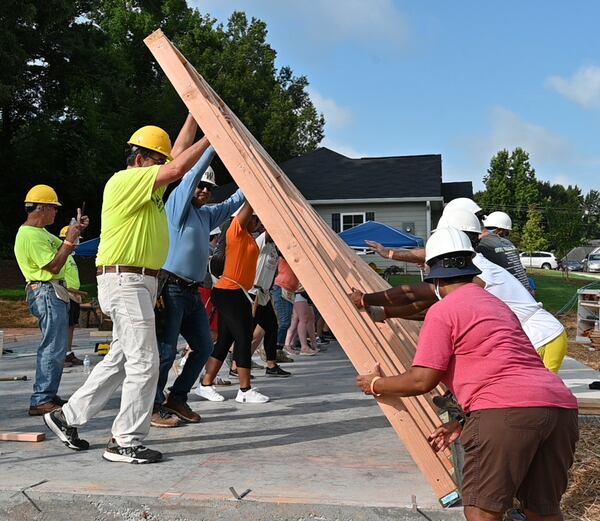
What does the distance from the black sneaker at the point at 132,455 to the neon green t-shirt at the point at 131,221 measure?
1.19m

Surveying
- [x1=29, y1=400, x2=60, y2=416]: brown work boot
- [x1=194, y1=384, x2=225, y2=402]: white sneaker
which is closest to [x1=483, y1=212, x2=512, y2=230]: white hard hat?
[x1=194, y1=384, x2=225, y2=402]: white sneaker

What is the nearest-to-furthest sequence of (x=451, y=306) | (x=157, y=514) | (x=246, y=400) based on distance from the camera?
(x=451, y=306) → (x=157, y=514) → (x=246, y=400)

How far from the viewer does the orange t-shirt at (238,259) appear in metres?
6.89

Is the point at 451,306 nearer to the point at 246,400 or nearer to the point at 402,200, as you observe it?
the point at 246,400

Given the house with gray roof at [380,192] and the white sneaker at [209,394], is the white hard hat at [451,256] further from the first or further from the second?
the house with gray roof at [380,192]

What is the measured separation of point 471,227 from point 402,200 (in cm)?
2250

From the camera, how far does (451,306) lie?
306cm

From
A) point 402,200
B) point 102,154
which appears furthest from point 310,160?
point 102,154

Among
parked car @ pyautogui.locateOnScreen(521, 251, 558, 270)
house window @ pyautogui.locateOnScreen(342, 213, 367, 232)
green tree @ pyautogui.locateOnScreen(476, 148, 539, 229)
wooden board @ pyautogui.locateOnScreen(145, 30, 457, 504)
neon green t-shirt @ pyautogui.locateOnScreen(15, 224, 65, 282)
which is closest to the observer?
wooden board @ pyautogui.locateOnScreen(145, 30, 457, 504)

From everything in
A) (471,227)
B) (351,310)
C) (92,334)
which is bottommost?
(92,334)

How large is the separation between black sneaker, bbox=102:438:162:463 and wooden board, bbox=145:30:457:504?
1631 mm

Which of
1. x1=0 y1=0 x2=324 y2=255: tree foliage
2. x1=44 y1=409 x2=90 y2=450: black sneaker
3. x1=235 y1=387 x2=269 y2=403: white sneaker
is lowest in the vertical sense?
x1=235 y1=387 x2=269 y2=403: white sneaker

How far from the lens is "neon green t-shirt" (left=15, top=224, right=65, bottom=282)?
6340mm

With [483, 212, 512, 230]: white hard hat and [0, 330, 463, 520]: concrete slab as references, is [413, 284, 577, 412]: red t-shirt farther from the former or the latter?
[483, 212, 512, 230]: white hard hat
